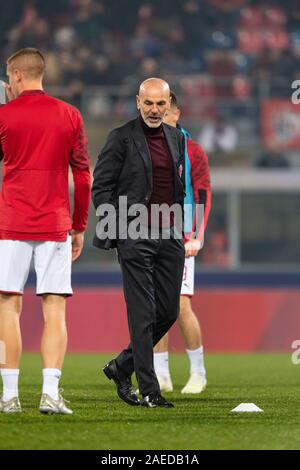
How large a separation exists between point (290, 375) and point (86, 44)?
11.1m

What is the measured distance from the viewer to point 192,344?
9.11 m

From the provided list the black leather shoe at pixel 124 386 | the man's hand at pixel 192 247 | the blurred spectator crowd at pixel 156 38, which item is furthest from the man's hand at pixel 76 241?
the blurred spectator crowd at pixel 156 38

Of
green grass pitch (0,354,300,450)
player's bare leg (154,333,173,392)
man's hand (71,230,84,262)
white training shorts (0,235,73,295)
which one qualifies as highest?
man's hand (71,230,84,262)

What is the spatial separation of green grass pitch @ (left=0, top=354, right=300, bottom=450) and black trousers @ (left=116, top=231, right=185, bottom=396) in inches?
11.6

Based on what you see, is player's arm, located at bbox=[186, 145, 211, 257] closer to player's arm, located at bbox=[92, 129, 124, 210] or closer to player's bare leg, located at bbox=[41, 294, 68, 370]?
player's arm, located at bbox=[92, 129, 124, 210]

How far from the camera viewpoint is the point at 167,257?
7.17 m

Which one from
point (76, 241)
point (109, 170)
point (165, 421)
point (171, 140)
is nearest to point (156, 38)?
point (171, 140)

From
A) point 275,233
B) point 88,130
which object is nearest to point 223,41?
point 88,130

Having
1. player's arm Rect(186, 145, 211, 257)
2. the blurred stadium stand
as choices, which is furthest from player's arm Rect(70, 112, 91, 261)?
the blurred stadium stand

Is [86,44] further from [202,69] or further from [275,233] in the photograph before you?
[275,233]

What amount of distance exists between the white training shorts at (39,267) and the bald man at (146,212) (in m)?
0.47

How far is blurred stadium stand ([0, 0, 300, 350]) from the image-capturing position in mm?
15625

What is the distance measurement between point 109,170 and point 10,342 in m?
1.19

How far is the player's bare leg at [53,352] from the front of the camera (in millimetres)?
6453
